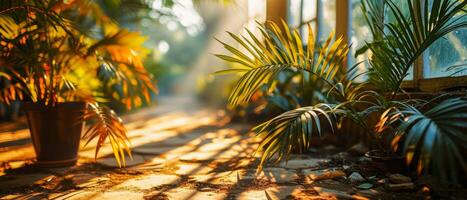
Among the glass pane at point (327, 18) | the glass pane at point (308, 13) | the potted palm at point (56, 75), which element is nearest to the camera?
the potted palm at point (56, 75)

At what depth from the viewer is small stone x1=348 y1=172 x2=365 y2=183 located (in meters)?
1.87

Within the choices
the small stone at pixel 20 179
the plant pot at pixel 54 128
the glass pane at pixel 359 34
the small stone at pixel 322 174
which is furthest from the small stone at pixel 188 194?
the glass pane at pixel 359 34

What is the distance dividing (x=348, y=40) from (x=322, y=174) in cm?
159

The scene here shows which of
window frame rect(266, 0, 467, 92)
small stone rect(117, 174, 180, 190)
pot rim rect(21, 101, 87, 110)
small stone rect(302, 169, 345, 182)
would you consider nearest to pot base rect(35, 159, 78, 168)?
pot rim rect(21, 101, 87, 110)

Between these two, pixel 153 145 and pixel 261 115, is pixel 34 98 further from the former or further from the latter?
pixel 261 115

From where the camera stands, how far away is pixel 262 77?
6.27ft

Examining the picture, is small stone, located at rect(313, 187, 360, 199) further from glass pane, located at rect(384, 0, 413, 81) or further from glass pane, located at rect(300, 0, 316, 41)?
glass pane, located at rect(300, 0, 316, 41)

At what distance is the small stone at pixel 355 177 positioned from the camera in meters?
1.87

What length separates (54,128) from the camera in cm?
233

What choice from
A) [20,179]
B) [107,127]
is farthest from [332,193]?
[20,179]

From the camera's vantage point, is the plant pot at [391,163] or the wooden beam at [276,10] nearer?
the plant pot at [391,163]

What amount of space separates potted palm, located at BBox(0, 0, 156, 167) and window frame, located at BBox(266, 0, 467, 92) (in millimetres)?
1405

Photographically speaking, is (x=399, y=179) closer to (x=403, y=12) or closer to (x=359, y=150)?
(x=359, y=150)

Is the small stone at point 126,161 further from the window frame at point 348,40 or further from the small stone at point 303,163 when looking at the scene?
the window frame at point 348,40
